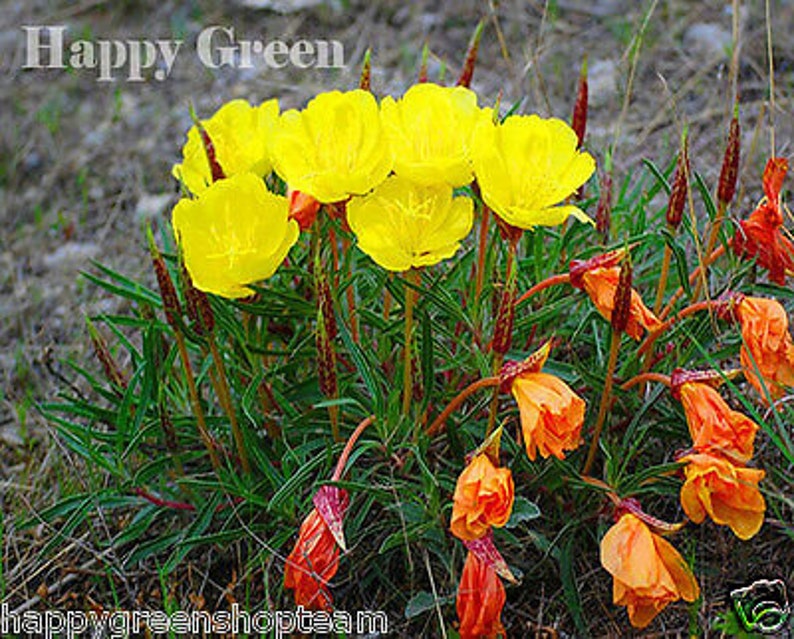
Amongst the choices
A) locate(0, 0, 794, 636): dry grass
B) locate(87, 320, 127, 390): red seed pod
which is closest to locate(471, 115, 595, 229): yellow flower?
locate(0, 0, 794, 636): dry grass

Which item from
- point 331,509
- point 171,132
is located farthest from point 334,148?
point 171,132

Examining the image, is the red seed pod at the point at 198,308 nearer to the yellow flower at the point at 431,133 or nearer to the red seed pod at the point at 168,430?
the red seed pod at the point at 168,430

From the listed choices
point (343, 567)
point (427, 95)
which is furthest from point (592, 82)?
point (343, 567)

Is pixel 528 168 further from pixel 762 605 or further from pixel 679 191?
pixel 762 605

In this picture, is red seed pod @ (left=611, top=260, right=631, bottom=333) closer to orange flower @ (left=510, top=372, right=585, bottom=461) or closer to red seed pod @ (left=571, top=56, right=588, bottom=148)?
orange flower @ (left=510, top=372, right=585, bottom=461)

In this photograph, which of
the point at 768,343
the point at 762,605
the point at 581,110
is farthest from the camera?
the point at 581,110

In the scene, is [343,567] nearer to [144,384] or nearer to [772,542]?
[144,384]
